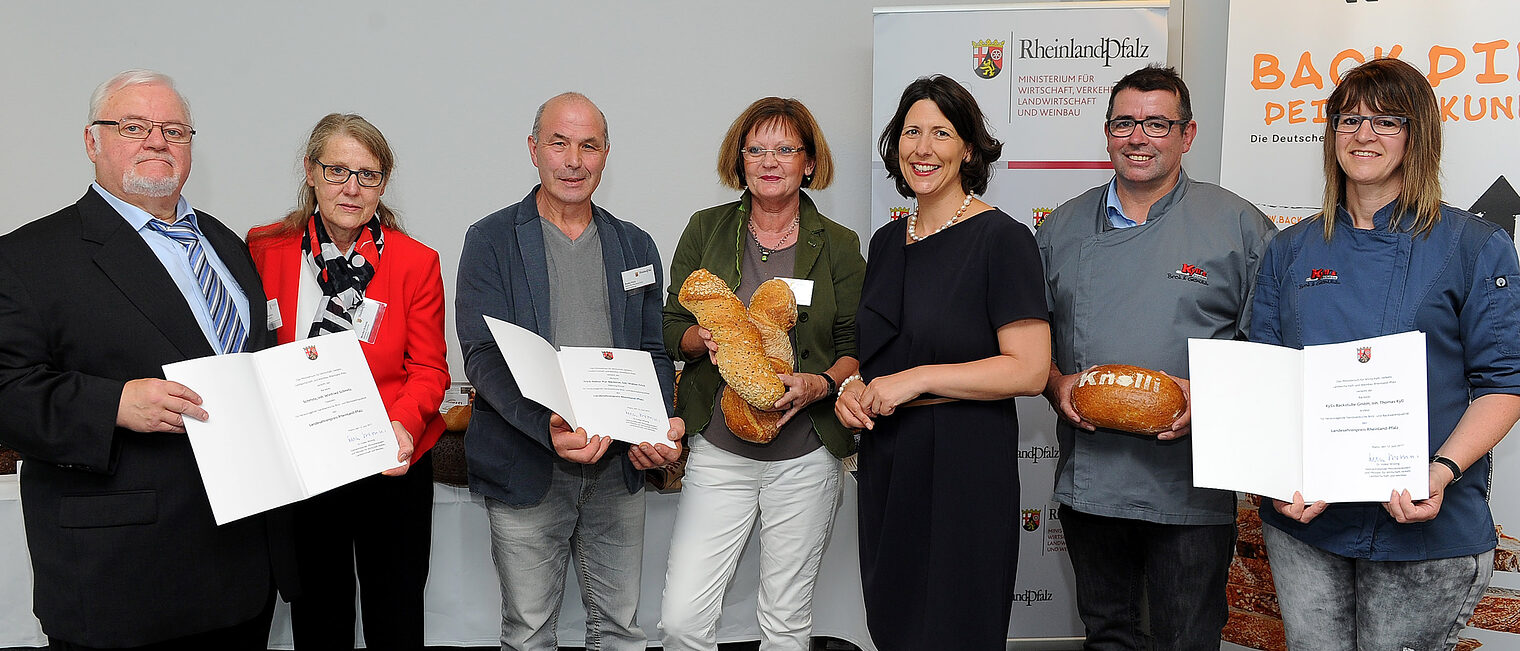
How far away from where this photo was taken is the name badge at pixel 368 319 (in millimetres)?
2305

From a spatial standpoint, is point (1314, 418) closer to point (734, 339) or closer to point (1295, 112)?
point (734, 339)

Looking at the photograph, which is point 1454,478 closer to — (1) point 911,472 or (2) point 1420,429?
(2) point 1420,429

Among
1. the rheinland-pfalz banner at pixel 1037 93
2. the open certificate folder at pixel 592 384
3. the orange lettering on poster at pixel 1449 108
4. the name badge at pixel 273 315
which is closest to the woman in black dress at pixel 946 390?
the open certificate folder at pixel 592 384

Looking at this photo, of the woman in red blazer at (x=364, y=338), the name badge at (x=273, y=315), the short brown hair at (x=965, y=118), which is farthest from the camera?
the woman in red blazer at (x=364, y=338)

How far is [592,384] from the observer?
226 cm

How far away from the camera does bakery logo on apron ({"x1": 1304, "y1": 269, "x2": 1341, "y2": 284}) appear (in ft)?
→ 6.36

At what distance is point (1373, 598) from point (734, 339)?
4.82 ft

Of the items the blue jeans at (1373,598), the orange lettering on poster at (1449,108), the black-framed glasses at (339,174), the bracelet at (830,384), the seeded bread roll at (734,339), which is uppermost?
the orange lettering on poster at (1449,108)

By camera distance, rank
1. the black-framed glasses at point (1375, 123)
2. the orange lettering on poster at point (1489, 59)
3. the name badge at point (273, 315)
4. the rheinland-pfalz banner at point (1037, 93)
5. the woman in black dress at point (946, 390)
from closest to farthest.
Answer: the black-framed glasses at point (1375, 123) → the woman in black dress at point (946, 390) → the name badge at point (273, 315) → the orange lettering on poster at point (1489, 59) → the rheinland-pfalz banner at point (1037, 93)

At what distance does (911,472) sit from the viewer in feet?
6.75

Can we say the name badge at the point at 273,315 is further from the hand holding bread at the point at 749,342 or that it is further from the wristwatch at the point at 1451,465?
the wristwatch at the point at 1451,465

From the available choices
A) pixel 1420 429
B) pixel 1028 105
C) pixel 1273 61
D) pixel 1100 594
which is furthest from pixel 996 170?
pixel 1420 429

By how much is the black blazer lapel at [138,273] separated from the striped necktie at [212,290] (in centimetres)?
9

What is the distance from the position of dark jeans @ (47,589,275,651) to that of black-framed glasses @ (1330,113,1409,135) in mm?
2567
